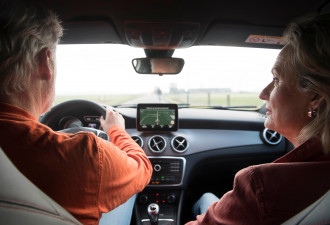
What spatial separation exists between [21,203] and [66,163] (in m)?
0.23

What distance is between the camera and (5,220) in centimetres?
79

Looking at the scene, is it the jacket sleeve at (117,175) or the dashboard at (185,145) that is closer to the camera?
the jacket sleeve at (117,175)

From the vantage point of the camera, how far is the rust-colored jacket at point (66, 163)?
3.26ft

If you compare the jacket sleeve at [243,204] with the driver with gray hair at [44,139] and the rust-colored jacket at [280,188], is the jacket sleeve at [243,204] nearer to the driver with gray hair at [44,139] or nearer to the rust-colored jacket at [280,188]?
the rust-colored jacket at [280,188]

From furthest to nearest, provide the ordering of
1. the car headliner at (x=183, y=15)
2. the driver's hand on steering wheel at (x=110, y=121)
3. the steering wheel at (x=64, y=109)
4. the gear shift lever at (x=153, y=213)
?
the gear shift lever at (x=153, y=213), the steering wheel at (x=64, y=109), the car headliner at (x=183, y=15), the driver's hand on steering wheel at (x=110, y=121)

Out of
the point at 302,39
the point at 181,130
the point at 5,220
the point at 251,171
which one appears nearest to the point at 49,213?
the point at 5,220

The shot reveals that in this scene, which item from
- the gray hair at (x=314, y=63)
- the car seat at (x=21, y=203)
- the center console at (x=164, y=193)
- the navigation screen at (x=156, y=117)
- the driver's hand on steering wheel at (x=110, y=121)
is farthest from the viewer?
the navigation screen at (x=156, y=117)

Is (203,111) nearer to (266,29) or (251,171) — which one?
(266,29)

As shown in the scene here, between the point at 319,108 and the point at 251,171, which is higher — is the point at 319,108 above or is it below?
above

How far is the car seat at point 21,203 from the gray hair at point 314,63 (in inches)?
47.8

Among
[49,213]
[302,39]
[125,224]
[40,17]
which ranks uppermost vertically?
[40,17]

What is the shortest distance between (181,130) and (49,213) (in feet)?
7.61

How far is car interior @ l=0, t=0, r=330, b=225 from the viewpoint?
7.81 feet

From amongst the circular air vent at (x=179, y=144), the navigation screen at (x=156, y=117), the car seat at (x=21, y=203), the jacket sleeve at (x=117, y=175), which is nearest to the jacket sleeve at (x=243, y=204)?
the jacket sleeve at (x=117, y=175)
